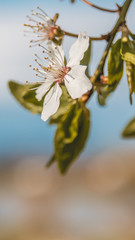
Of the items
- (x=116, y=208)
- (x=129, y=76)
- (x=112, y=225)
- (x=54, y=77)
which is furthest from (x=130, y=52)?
(x=116, y=208)

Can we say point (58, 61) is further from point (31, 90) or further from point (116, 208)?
point (116, 208)

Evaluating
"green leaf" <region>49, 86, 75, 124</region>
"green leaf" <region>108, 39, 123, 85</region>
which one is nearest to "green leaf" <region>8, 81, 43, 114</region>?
"green leaf" <region>49, 86, 75, 124</region>

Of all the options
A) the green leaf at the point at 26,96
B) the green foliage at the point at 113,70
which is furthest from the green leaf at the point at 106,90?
the green leaf at the point at 26,96

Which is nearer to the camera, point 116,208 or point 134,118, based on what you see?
point 134,118

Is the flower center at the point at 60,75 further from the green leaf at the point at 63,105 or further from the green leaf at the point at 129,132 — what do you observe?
the green leaf at the point at 129,132

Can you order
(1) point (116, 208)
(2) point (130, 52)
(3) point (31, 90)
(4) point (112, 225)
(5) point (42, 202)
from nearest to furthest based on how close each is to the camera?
1. (2) point (130, 52)
2. (3) point (31, 90)
3. (4) point (112, 225)
4. (1) point (116, 208)
5. (5) point (42, 202)
